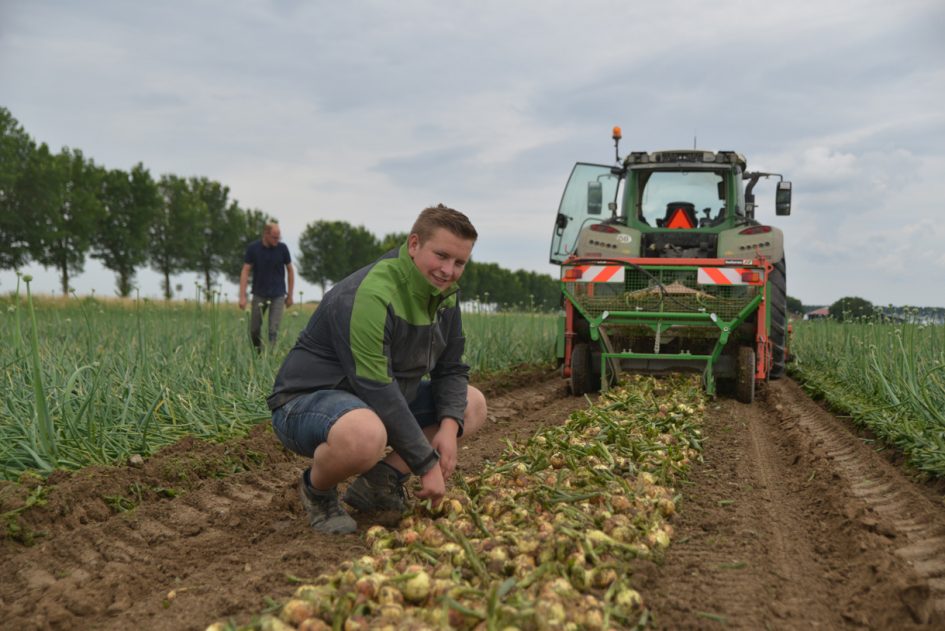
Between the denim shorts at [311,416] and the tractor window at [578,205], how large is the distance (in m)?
5.76

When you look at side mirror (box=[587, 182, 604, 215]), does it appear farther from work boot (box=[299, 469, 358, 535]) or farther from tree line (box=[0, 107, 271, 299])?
tree line (box=[0, 107, 271, 299])

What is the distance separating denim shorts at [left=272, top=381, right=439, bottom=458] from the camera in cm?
290

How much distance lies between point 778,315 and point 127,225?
135 feet

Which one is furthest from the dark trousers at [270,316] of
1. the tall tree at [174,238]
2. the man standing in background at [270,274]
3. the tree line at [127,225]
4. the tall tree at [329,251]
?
the tall tree at [329,251]

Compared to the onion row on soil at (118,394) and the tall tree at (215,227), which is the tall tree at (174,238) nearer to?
the tall tree at (215,227)

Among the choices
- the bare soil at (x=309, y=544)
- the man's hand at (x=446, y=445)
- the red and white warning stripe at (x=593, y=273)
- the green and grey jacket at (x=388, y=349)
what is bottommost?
the bare soil at (x=309, y=544)

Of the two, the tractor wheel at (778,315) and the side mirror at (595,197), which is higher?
the side mirror at (595,197)

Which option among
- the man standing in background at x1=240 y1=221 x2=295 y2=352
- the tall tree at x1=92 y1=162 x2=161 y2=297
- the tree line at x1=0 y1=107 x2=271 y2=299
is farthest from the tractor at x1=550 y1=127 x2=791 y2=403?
the tall tree at x1=92 y1=162 x2=161 y2=297

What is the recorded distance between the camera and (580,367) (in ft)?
24.5

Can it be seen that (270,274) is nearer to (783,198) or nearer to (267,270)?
(267,270)

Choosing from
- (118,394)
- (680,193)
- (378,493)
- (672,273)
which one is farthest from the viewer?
(680,193)

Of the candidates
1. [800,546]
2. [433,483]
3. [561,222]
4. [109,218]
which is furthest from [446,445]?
[109,218]

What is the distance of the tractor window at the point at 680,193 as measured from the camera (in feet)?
28.4

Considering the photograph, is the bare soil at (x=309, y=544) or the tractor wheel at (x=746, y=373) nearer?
the bare soil at (x=309, y=544)
